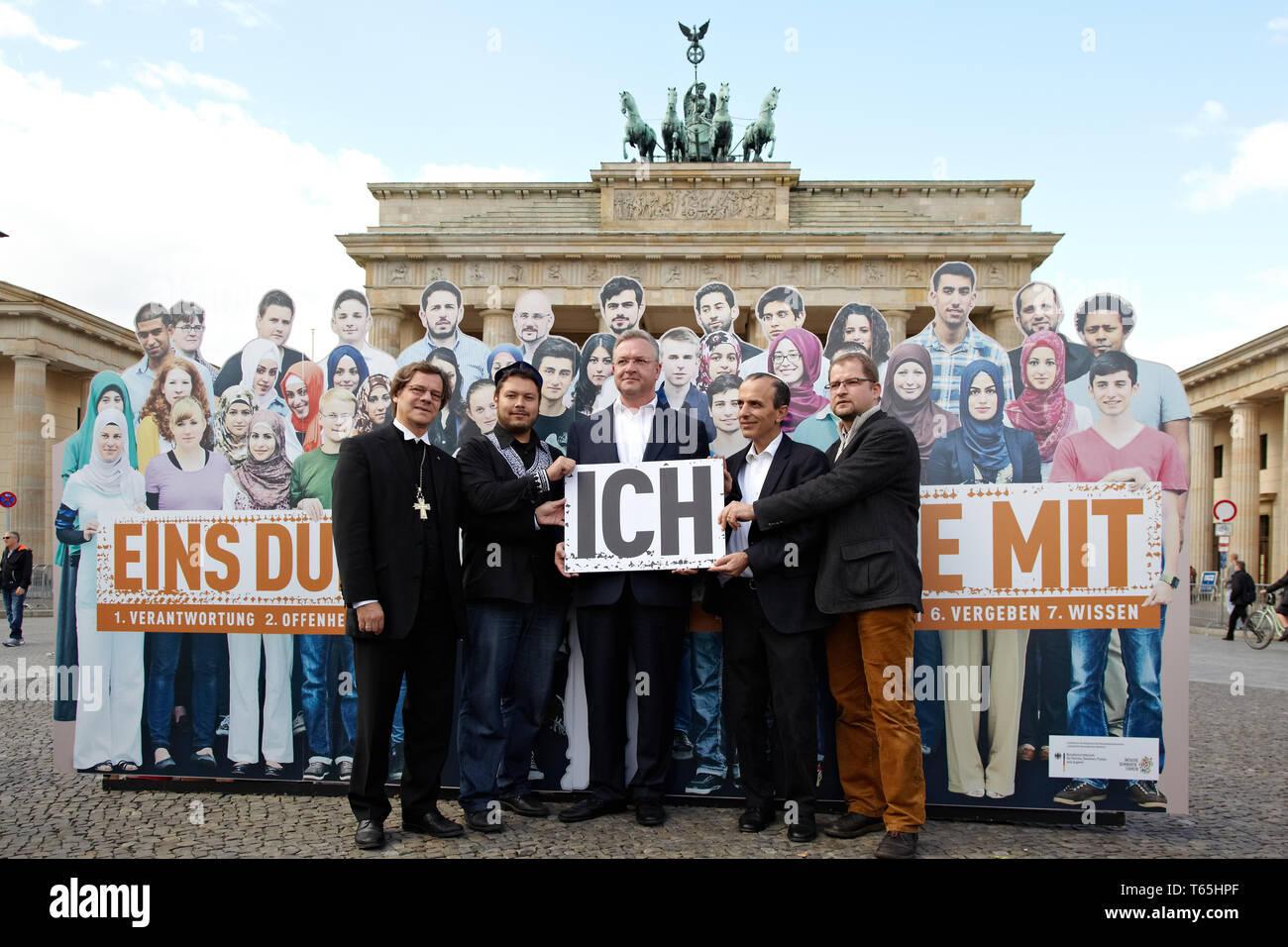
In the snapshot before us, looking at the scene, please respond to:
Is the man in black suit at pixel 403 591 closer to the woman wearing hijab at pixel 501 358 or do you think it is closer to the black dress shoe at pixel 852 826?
the woman wearing hijab at pixel 501 358

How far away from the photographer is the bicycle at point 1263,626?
647 inches

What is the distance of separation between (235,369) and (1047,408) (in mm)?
4903

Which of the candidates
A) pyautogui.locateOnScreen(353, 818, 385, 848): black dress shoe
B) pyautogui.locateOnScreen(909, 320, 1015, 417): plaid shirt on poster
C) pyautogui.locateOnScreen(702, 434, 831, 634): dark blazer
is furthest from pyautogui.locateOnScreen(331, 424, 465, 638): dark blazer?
pyautogui.locateOnScreen(909, 320, 1015, 417): plaid shirt on poster

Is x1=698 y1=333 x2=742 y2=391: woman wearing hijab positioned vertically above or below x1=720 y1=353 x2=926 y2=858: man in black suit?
above

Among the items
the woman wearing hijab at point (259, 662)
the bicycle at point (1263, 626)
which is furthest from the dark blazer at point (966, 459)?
the bicycle at point (1263, 626)

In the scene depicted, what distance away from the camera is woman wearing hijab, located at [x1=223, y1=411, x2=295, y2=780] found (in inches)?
211

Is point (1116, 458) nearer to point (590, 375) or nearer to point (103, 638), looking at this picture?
point (590, 375)

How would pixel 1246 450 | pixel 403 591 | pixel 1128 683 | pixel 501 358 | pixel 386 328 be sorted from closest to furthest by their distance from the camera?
pixel 403 591
pixel 1128 683
pixel 501 358
pixel 386 328
pixel 1246 450

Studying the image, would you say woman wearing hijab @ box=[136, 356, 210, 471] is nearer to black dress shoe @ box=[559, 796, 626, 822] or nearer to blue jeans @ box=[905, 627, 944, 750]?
black dress shoe @ box=[559, 796, 626, 822]

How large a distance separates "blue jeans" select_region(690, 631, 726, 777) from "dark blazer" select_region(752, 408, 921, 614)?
39.2 inches

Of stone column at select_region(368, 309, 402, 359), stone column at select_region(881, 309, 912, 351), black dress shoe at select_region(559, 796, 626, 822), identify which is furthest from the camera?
stone column at select_region(368, 309, 402, 359)

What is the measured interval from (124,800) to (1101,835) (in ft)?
17.9

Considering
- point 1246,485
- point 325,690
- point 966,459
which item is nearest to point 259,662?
point 325,690

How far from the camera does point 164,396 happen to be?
223 inches
